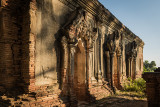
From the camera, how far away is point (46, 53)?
15.1 ft

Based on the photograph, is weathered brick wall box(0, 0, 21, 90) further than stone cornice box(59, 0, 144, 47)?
No

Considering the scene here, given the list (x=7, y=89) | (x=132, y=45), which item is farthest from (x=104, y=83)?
(x=132, y=45)

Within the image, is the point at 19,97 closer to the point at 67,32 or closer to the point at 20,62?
the point at 20,62

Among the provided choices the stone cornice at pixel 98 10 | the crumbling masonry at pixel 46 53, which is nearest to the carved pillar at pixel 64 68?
the crumbling masonry at pixel 46 53

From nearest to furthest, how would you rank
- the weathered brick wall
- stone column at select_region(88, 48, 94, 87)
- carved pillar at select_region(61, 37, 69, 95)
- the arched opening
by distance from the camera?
the weathered brick wall
carved pillar at select_region(61, 37, 69, 95)
the arched opening
stone column at select_region(88, 48, 94, 87)

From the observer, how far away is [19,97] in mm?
3699

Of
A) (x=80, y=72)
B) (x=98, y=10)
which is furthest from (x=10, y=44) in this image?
(x=98, y=10)

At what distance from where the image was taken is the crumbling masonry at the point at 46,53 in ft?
12.7

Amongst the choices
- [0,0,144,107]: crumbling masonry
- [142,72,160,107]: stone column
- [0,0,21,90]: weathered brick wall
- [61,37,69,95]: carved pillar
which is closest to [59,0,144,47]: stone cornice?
[0,0,144,107]: crumbling masonry

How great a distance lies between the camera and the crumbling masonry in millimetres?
3871

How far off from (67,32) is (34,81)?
2.16 metres

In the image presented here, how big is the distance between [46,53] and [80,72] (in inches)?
101

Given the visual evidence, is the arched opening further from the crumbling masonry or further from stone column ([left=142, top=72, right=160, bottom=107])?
stone column ([left=142, top=72, right=160, bottom=107])

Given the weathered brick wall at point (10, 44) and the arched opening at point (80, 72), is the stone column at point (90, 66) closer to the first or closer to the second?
the arched opening at point (80, 72)
